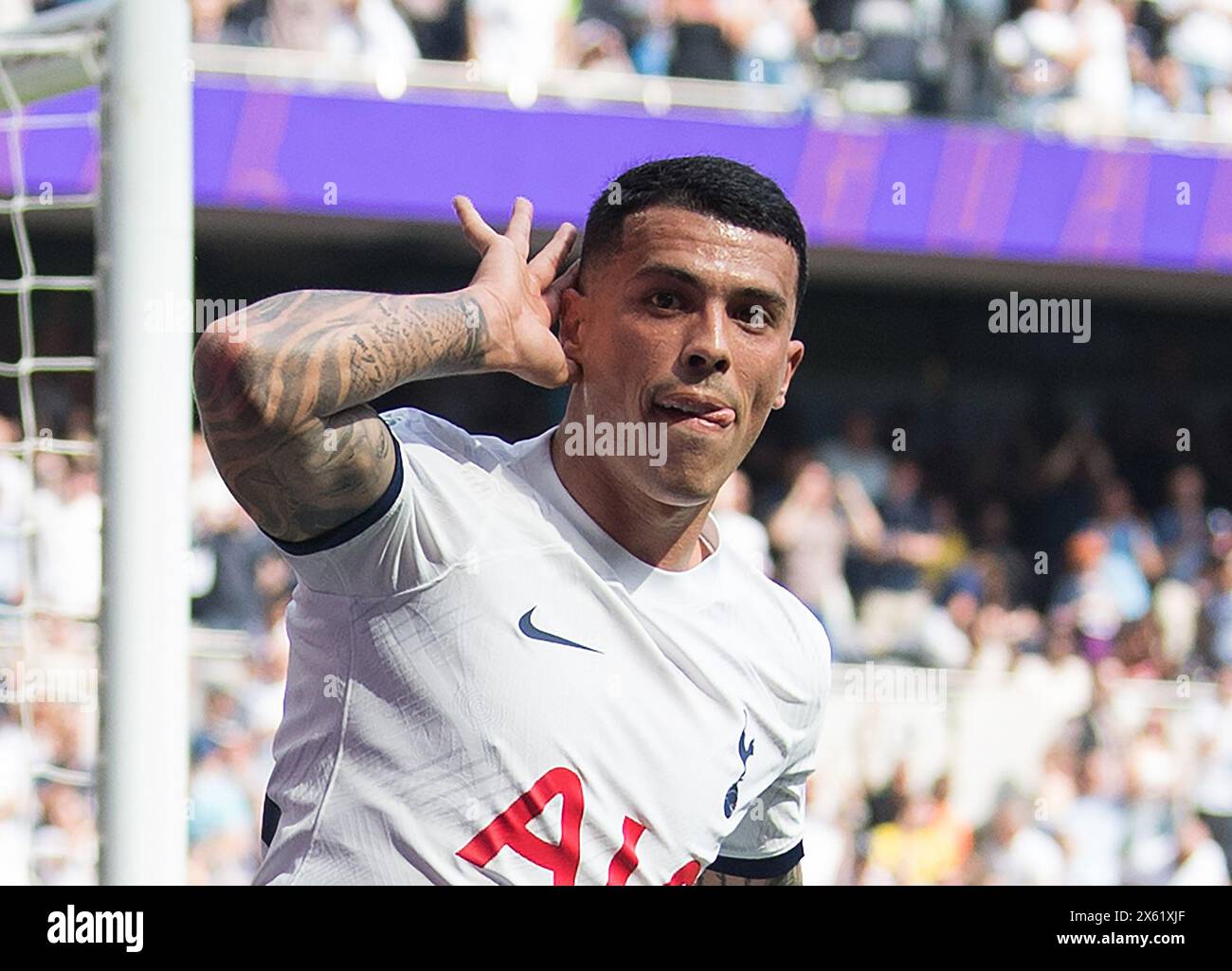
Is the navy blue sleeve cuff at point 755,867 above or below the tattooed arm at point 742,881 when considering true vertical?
above

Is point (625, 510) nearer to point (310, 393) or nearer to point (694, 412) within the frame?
point (694, 412)

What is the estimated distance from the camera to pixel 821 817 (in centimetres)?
937

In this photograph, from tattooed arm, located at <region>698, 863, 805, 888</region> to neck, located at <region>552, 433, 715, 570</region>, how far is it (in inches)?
25.6

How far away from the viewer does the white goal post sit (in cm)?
355

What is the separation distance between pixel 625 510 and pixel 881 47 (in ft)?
Answer: 33.8

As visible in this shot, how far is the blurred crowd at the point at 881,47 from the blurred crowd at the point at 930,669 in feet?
7.90

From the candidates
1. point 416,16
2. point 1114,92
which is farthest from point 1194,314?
point 416,16

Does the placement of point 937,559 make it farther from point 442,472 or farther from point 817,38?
point 442,472

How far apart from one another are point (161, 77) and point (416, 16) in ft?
29.3

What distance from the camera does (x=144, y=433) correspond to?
143 inches

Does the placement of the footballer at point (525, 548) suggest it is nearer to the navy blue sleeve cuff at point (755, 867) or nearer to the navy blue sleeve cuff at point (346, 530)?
the navy blue sleeve cuff at point (346, 530)

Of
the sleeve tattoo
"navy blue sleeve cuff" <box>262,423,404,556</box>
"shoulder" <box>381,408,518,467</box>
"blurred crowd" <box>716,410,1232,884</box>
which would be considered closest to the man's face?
"shoulder" <box>381,408,518,467</box>

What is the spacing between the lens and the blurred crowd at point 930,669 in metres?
8.61

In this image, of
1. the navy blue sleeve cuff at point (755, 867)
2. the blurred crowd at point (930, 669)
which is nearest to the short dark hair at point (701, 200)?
the navy blue sleeve cuff at point (755, 867)
